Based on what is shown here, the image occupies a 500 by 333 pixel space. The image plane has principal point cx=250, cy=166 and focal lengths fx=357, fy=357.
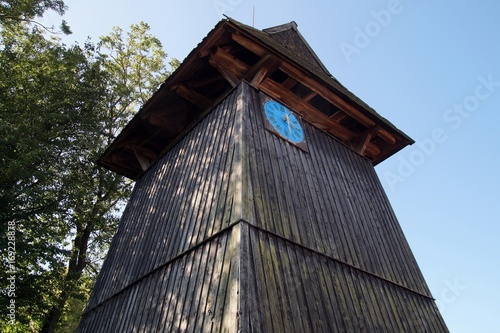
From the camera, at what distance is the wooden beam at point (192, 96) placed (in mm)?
7680

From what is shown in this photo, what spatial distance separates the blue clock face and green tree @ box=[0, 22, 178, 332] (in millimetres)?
7128

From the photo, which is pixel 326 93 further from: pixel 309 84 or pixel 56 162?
pixel 56 162

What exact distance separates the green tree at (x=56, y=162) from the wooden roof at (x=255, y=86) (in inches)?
110

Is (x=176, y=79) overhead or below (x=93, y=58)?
below

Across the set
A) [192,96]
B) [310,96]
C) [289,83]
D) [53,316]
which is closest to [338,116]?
[310,96]

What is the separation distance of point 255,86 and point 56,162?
8.43 m

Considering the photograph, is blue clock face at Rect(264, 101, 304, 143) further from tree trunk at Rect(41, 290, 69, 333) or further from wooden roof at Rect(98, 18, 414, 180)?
tree trunk at Rect(41, 290, 69, 333)

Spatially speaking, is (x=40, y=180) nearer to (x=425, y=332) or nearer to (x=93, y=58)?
(x=93, y=58)

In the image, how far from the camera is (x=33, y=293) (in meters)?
10.2

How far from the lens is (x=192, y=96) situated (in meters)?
7.84

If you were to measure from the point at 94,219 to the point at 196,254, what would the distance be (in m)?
10.3

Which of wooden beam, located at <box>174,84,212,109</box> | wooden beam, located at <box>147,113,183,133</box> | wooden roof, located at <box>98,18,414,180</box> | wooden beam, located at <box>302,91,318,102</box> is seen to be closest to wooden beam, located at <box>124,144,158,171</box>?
wooden roof, located at <box>98,18,414,180</box>

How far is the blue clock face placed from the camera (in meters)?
6.58

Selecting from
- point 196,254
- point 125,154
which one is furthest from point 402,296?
point 125,154
